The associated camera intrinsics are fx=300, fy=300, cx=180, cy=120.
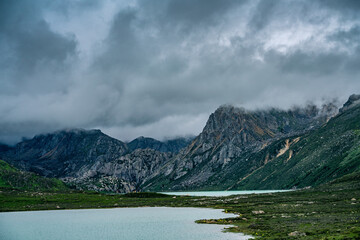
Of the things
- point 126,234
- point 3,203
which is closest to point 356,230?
point 126,234

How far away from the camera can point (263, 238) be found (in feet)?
171

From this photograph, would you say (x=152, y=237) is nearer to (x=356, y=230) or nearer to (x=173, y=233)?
(x=173, y=233)

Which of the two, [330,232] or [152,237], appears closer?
[330,232]

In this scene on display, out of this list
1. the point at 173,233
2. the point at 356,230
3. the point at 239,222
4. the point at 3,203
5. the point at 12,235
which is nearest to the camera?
the point at 356,230

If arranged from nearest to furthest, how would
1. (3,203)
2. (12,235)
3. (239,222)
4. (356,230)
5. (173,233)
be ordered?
(356,230) → (173,233) → (12,235) → (239,222) → (3,203)

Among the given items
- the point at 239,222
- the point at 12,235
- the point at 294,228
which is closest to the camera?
the point at 294,228

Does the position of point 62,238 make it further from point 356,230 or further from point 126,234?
point 356,230

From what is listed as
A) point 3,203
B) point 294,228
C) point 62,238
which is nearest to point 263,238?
point 294,228

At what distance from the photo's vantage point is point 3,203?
18500 cm

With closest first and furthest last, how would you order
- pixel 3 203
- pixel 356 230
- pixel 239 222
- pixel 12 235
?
pixel 356 230, pixel 12 235, pixel 239 222, pixel 3 203

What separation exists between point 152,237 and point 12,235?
3547 centimetres

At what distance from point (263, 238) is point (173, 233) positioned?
69.0ft

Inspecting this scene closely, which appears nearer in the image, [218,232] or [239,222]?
[218,232]

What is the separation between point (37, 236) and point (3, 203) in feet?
467
